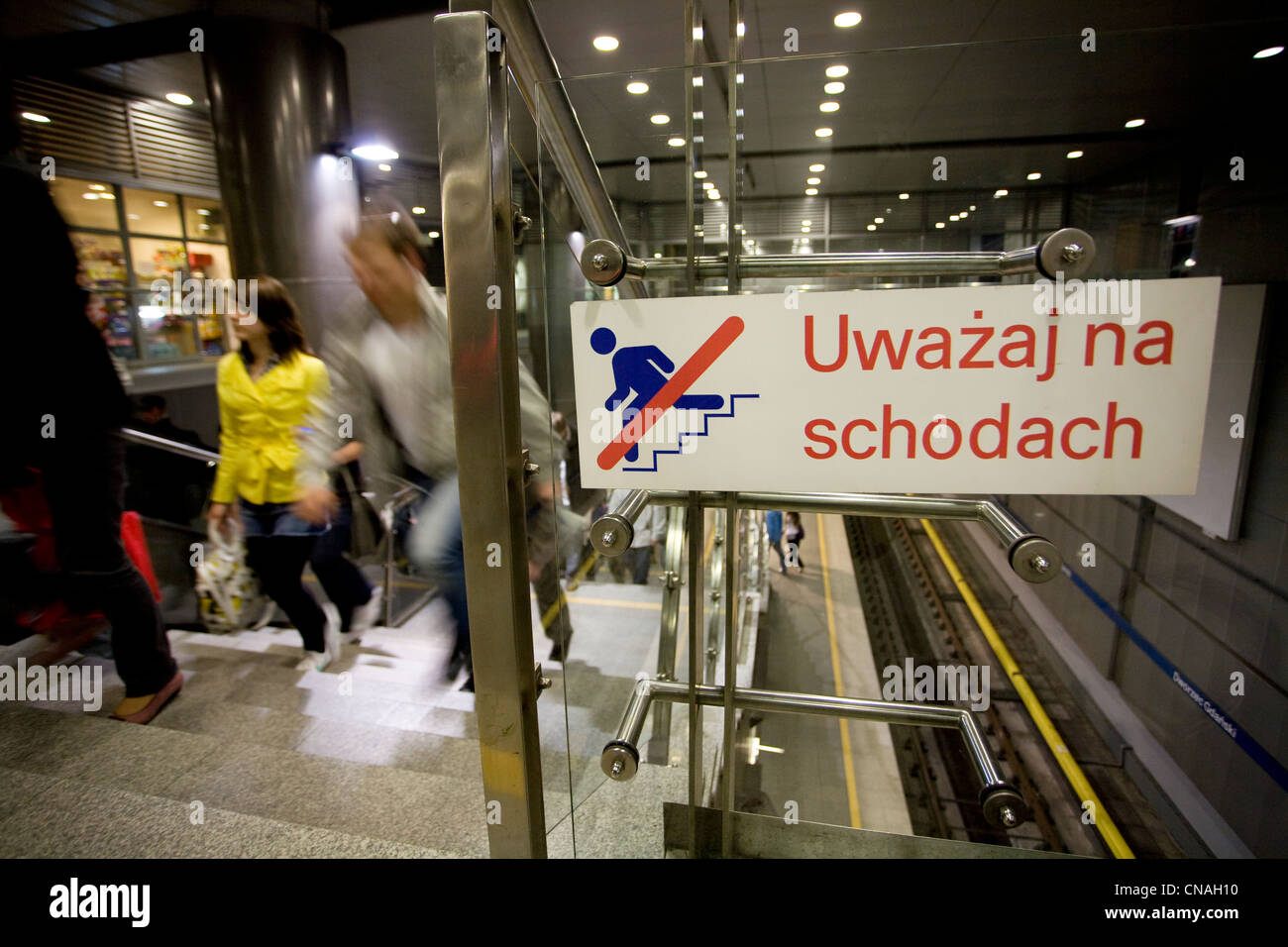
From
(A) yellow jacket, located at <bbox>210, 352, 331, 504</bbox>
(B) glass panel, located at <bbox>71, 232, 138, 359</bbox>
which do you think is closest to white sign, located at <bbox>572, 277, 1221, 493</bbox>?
(A) yellow jacket, located at <bbox>210, 352, 331, 504</bbox>

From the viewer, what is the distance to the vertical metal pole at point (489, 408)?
84 centimetres

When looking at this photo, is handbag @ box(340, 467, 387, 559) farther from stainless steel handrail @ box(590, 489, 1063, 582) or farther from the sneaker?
stainless steel handrail @ box(590, 489, 1063, 582)

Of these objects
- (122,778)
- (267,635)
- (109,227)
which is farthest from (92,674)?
(109,227)

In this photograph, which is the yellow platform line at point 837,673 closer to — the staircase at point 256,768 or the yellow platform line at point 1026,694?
the yellow platform line at point 1026,694

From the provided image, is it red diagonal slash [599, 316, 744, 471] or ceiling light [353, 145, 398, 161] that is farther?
ceiling light [353, 145, 398, 161]

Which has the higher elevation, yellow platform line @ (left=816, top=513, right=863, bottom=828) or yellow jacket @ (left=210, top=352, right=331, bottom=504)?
yellow jacket @ (left=210, top=352, right=331, bottom=504)

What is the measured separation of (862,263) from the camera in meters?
0.90

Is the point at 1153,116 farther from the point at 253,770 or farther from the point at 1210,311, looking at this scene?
the point at 253,770

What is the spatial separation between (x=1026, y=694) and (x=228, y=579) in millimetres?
2789

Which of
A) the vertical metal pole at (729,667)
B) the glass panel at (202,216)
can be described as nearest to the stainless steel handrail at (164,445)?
the vertical metal pole at (729,667)

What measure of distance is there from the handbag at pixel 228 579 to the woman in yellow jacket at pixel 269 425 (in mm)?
154

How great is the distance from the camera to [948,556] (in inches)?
53.3

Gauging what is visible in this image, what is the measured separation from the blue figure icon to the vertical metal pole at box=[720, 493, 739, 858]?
0.62ft

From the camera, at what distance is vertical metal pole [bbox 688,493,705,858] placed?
3.42 ft
